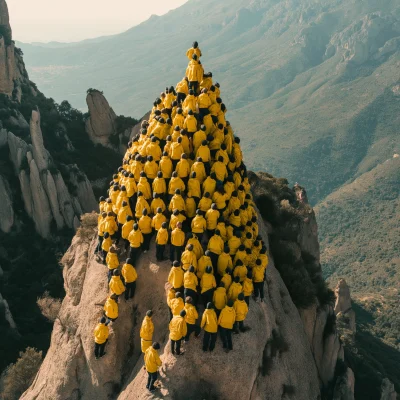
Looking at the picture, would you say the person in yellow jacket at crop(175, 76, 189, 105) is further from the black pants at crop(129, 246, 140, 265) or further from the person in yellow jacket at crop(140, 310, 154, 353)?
the person in yellow jacket at crop(140, 310, 154, 353)

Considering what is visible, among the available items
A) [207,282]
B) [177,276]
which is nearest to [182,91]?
[177,276]

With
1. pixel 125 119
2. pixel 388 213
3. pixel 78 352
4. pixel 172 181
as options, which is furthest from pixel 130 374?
pixel 388 213

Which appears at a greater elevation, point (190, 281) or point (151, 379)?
point (190, 281)

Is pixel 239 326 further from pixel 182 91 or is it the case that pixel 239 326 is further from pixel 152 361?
pixel 182 91

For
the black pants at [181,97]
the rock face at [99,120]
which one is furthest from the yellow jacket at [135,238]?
the rock face at [99,120]

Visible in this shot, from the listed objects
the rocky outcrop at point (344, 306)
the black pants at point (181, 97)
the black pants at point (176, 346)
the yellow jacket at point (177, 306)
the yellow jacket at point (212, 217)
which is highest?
the black pants at point (181, 97)

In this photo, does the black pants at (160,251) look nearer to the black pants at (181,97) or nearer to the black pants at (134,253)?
the black pants at (134,253)
